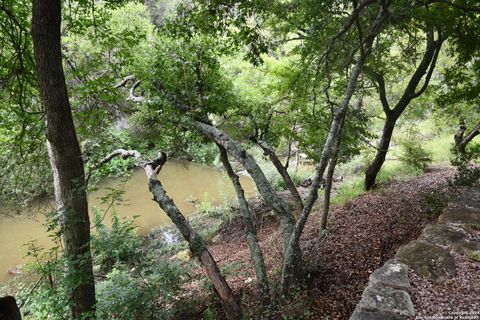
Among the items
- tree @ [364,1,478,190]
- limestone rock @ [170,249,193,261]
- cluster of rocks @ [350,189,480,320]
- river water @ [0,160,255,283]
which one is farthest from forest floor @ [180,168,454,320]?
river water @ [0,160,255,283]

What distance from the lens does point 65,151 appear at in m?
Answer: 3.52

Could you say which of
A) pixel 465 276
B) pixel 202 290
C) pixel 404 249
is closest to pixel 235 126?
pixel 202 290

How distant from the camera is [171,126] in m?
6.00

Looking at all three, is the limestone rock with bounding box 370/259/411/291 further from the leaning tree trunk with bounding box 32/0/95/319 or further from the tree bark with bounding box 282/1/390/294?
the leaning tree trunk with bounding box 32/0/95/319

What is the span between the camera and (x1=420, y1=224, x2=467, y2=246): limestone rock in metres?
3.24

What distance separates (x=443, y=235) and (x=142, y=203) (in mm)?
13136

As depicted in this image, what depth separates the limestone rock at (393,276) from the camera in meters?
2.67

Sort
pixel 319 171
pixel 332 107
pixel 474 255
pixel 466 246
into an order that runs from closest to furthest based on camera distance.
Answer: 1. pixel 474 255
2. pixel 466 246
3. pixel 319 171
4. pixel 332 107

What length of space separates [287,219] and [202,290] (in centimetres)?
204

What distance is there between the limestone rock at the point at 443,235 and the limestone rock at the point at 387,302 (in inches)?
40.4

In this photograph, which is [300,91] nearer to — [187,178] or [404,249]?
[404,249]

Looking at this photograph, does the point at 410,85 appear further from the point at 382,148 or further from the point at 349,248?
the point at 349,248

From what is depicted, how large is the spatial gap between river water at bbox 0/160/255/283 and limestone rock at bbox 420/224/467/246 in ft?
25.4

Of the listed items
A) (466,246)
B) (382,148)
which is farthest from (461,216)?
(382,148)
